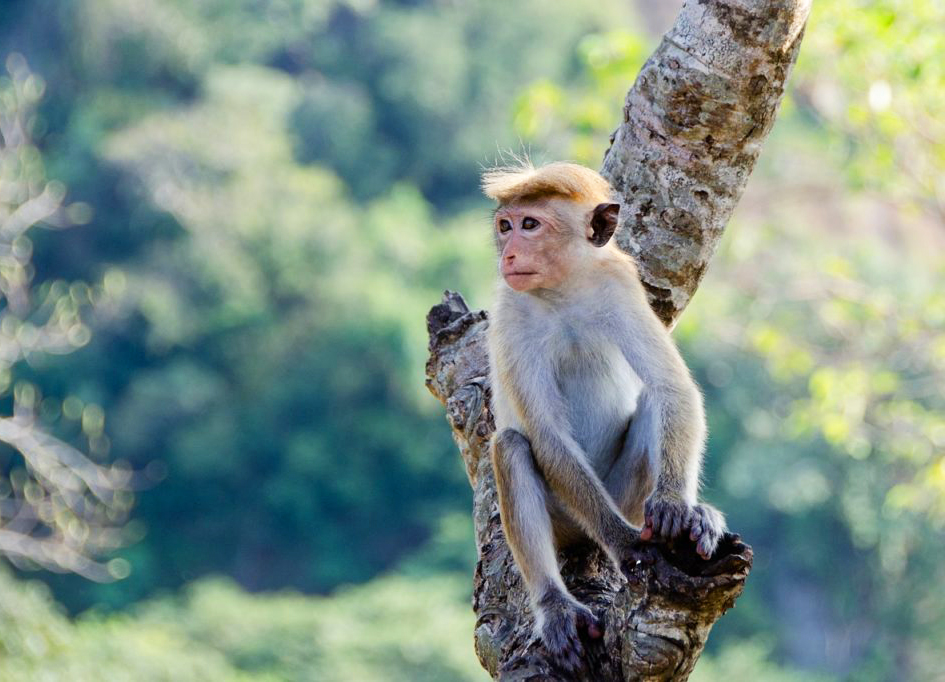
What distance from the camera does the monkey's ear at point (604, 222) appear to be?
17.7 feet

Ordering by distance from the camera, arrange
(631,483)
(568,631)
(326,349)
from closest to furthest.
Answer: (568,631) < (631,483) < (326,349)

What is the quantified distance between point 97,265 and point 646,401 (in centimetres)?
4657

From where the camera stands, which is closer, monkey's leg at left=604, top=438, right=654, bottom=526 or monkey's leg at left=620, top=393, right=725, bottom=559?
monkey's leg at left=620, top=393, right=725, bottom=559

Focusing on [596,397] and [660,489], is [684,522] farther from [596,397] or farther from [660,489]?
[596,397]

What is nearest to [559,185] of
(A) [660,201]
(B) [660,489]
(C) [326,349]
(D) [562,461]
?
(A) [660,201]

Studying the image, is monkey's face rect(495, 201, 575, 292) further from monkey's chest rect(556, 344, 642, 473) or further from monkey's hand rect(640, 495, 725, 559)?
monkey's hand rect(640, 495, 725, 559)

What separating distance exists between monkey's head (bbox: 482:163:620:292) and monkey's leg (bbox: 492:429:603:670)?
0.65 meters

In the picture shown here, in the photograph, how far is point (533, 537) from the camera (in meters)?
5.00

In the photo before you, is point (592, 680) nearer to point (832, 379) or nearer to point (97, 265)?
point (832, 379)

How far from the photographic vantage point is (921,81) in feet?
35.9

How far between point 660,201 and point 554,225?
1.40ft

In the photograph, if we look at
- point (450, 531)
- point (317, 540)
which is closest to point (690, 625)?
point (450, 531)

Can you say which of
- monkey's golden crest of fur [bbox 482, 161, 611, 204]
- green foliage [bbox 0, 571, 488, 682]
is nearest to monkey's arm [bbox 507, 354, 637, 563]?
monkey's golden crest of fur [bbox 482, 161, 611, 204]

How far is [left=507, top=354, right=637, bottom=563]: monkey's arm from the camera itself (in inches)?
197
